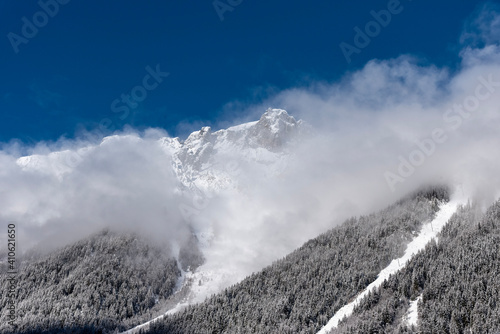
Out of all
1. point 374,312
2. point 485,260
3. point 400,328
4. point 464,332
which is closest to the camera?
point 464,332

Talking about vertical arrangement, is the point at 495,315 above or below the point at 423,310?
below

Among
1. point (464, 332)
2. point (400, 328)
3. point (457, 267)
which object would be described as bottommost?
point (464, 332)

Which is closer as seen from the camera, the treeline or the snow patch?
the treeline

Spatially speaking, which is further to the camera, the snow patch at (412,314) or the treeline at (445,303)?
the snow patch at (412,314)

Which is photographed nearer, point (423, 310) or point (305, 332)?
point (423, 310)

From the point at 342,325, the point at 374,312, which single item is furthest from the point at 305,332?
the point at 374,312

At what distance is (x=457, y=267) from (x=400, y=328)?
50898mm

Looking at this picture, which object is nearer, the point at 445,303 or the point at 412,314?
the point at 445,303

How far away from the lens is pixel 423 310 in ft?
576

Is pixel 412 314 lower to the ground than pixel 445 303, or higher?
higher

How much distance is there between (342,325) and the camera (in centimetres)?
18625

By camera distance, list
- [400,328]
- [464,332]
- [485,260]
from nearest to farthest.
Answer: [464,332]
[400,328]
[485,260]

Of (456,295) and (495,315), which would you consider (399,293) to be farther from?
(495,315)

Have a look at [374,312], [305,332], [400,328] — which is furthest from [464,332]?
[305,332]
